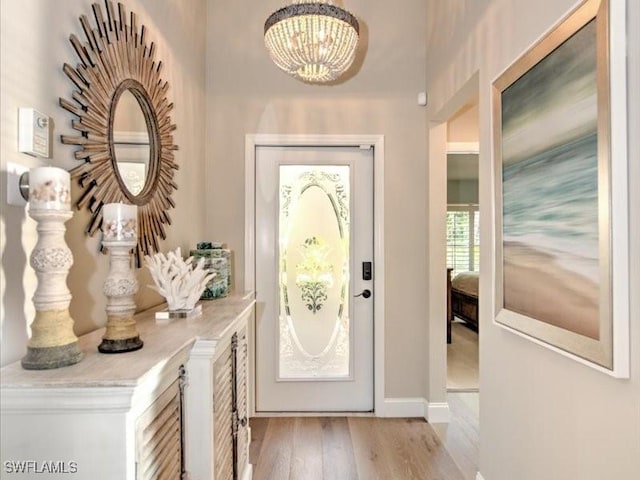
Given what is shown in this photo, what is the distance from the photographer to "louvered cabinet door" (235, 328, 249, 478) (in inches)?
75.4

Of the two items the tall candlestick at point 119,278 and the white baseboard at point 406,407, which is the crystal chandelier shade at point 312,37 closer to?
the tall candlestick at point 119,278

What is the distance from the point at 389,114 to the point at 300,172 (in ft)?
2.83

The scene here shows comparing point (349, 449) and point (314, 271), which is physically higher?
point (314, 271)

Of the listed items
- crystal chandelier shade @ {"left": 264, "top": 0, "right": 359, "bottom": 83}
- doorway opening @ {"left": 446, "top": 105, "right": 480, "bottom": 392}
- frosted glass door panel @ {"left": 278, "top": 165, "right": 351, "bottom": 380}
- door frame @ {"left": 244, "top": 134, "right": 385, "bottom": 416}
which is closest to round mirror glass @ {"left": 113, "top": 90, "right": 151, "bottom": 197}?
crystal chandelier shade @ {"left": 264, "top": 0, "right": 359, "bottom": 83}

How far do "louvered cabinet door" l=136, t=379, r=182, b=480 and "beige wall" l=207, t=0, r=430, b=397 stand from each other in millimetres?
1912

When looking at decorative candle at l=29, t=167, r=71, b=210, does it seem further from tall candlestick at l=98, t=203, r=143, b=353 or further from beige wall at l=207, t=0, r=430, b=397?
beige wall at l=207, t=0, r=430, b=397

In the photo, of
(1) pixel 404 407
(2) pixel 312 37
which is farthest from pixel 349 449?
(2) pixel 312 37

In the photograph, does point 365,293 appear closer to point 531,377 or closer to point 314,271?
point 314,271

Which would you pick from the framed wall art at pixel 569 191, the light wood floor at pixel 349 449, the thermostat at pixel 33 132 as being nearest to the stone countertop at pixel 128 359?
the thermostat at pixel 33 132

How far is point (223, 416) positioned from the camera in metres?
1.64

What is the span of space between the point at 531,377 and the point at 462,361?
3.31m

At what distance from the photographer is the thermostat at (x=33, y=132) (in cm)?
110

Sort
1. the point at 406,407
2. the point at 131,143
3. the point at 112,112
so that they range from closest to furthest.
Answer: the point at 112,112 → the point at 131,143 → the point at 406,407

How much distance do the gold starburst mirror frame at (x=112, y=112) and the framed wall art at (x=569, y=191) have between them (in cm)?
169
